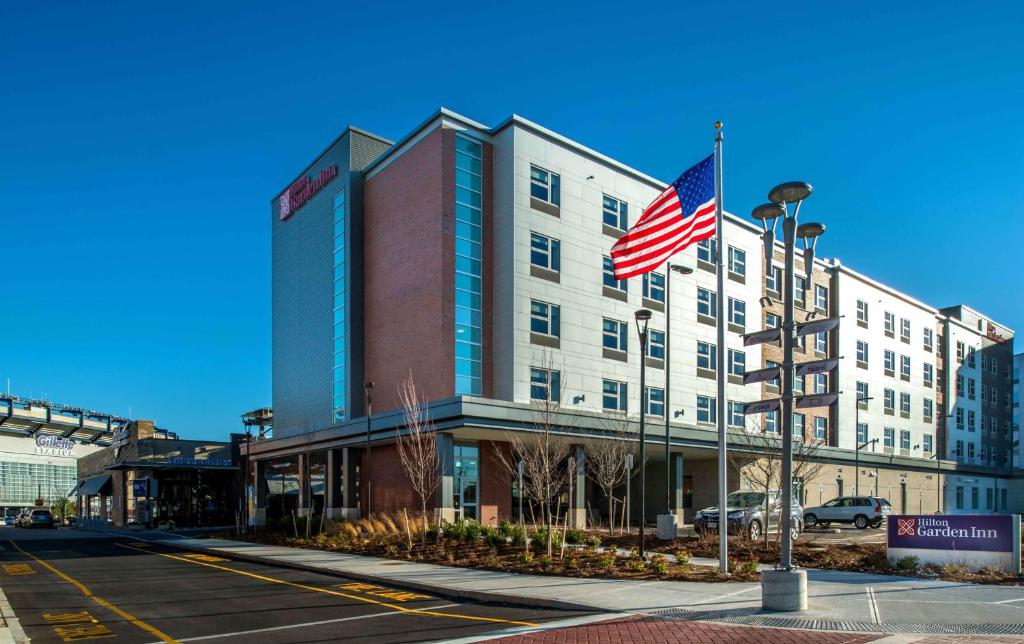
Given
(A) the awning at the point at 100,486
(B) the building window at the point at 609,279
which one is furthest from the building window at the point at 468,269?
(A) the awning at the point at 100,486

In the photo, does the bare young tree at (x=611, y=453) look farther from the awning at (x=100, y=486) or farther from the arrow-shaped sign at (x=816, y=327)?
the awning at (x=100, y=486)

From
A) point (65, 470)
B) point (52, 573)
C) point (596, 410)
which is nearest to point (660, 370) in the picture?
point (596, 410)

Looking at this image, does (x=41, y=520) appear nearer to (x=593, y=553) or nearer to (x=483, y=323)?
(x=483, y=323)

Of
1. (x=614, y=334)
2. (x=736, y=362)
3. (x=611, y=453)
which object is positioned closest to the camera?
(x=611, y=453)

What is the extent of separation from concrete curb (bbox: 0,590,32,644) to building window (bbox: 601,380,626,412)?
94.3 feet

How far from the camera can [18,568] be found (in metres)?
25.1

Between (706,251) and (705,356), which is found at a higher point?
(706,251)

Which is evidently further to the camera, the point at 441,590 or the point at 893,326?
the point at 893,326

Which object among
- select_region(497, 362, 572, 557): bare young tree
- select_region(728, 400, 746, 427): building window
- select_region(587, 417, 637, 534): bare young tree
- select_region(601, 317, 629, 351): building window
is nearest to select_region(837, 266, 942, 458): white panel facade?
select_region(728, 400, 746, 427): building window

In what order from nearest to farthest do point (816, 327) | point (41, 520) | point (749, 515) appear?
1. point (816, 327)
2. point (749, 515)
3. point (41, 520)

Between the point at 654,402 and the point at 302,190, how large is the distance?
957 inches

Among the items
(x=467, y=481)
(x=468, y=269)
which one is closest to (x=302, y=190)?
(x=468, y=269)

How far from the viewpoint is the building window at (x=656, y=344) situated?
43562 millimetres

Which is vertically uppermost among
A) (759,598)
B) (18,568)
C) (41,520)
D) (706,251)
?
(706,251)
